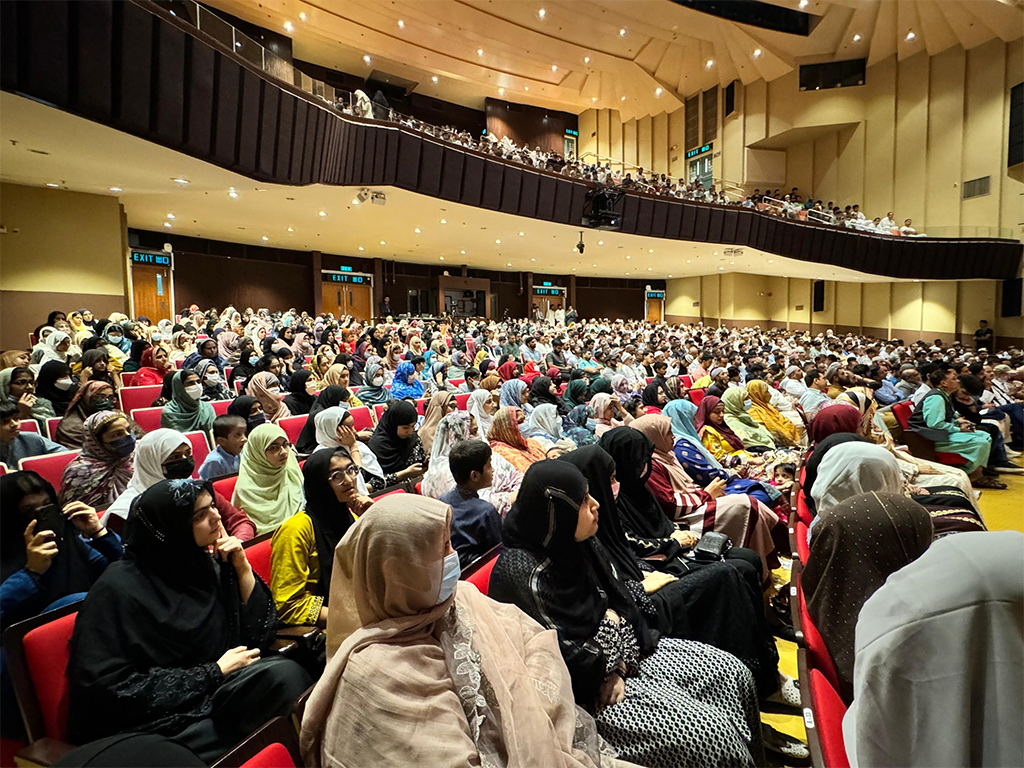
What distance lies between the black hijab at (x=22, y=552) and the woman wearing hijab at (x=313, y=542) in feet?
2.24

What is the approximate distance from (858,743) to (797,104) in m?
26.3

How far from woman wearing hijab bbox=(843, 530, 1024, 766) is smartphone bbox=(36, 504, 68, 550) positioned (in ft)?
7.91

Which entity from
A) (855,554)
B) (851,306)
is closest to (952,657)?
(855,554)

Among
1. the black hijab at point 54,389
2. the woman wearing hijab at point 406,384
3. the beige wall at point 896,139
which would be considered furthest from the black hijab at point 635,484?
the beige wall at point 896,139

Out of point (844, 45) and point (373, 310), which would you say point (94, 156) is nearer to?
point (373, 310)

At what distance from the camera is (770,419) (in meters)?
→ 5.76

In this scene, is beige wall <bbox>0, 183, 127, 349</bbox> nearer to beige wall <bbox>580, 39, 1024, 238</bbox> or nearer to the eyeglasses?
the eyeglasses

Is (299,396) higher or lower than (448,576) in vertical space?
higher

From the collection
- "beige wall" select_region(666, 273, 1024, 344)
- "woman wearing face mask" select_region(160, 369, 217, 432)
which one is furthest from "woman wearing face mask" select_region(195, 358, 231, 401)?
"beige wall" select_region(666, 273, 1024, 344)

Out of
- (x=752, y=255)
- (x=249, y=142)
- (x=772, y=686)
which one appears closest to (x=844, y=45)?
(x=752, y=255)

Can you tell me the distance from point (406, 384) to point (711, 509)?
4.61 m

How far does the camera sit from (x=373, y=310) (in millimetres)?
22766

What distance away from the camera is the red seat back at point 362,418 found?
500 cm

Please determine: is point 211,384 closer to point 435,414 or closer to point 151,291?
point 435,414
